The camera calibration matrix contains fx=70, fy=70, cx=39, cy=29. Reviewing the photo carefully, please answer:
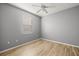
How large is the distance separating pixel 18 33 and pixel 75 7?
2.96 metres

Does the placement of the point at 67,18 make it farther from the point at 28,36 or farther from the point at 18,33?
the point at 18,33

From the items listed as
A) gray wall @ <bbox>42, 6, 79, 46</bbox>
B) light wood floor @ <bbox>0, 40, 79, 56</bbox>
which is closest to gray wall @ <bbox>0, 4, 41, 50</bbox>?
light wood floor @ <bbox>0, 40, 79, 56</bbox>

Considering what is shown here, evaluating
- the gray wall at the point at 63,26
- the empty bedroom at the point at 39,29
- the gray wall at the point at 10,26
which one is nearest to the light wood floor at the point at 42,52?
the empty bedroom at the point at 39,29

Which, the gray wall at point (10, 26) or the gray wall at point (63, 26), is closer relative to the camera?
the gray wall at point (10, 26)

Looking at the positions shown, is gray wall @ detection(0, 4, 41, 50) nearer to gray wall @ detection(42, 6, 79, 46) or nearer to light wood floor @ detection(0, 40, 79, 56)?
light wood floor @ detection(0, 40, 79, 56)

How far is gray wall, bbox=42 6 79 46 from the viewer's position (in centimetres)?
338

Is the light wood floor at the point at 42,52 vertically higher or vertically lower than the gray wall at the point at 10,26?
lower

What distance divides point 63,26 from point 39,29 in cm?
156

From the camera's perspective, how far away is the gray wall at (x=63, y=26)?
11.1 ft

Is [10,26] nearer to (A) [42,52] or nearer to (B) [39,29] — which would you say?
(A) [42,52]

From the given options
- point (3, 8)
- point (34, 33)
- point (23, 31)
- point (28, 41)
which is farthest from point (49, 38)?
point (3, 8)

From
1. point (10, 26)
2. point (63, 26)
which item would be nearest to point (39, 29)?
point (63, 26)

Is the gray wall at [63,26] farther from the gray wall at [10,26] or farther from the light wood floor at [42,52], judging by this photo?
the gray wall at [10,26]

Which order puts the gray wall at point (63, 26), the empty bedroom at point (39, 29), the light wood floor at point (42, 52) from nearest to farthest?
1. the light wood floor at point (42, 52)
2. the empty bedroom at point (39, 29)
3. the gray wall at point (63, 26)
